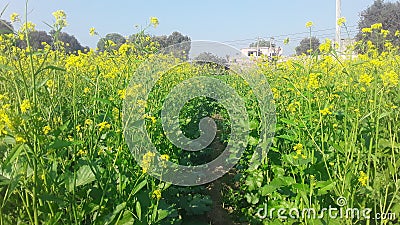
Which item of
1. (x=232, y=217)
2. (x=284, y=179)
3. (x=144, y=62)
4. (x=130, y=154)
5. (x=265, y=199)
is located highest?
(x=144, y=62)

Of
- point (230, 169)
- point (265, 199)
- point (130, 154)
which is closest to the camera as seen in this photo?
point (130, 154)

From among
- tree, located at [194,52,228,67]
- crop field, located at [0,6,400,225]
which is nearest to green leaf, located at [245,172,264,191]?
crop field, located at [0,6,400,225]

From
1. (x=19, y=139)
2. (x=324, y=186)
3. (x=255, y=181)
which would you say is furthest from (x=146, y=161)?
(x=255, y=181)

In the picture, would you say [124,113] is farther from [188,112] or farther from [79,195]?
[188,112]

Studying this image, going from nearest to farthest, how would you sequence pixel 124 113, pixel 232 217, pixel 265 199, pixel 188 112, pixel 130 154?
pixel 124 113 → pixel 130 154 → pixel 265 199 → pixel 232 217 → pixel 188 112

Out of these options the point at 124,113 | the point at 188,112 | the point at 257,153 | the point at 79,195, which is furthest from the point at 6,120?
the point at 188,112

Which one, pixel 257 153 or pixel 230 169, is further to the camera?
pixel 230 169

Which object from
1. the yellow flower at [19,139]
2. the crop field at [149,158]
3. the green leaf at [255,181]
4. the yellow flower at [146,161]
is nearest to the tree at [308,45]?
the crop field at [149,158]

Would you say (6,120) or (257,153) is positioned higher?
(6,120)

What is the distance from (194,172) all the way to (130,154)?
1.26 meters

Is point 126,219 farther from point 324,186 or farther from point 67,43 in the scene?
point 67,43

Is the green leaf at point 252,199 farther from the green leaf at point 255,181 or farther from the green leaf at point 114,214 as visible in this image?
the green leaf at point 114,214

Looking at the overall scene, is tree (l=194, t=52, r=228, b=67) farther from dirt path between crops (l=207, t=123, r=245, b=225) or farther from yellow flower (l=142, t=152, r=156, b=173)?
yellow flower (l=142, t=152, r=156, b=173)

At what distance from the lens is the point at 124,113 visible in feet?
6.58
